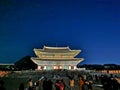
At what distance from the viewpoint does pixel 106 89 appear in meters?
9.90

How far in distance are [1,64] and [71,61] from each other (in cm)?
4188

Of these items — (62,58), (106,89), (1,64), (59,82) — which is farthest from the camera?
(1,64)

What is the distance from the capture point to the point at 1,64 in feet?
394

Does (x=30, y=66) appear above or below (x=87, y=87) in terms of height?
above

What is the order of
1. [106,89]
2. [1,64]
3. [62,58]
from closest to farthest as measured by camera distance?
[106,89] < [62,58] < [1,64]

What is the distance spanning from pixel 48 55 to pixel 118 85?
78840 mm

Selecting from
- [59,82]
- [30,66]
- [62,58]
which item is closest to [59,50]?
[62,58]

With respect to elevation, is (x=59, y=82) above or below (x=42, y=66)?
below

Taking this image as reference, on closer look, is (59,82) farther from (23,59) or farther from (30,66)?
(23,59)

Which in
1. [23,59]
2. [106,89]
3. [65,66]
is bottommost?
[106,89]

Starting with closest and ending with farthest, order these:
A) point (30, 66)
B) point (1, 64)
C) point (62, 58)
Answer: point (62, 58)
point (30, 66)
point (1, 64)

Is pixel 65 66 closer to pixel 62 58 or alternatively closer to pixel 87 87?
pixel 62 58

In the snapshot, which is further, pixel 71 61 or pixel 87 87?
pixel 71 61

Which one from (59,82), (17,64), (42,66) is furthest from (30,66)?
(59,82)
